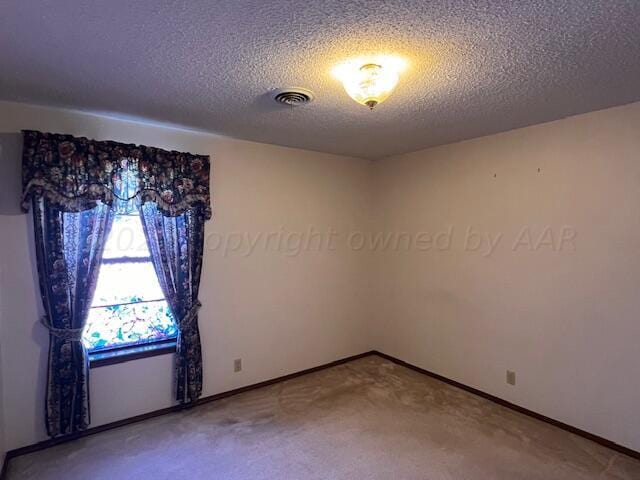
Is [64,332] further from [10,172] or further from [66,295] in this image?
[10,172]

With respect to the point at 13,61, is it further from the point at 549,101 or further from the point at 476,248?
the point at 476,248

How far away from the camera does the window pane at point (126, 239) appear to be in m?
2.85

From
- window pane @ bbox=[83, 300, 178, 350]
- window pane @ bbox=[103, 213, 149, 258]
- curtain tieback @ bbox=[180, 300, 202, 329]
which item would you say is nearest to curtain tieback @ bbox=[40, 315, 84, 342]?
window pane @ bbox=[83, 300, 178, 350]

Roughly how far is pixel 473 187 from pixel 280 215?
191 centimetres

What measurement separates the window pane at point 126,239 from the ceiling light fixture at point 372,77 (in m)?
2.03

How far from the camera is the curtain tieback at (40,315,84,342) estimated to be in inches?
99.9

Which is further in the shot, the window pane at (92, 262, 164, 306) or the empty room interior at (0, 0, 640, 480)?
the window pane at (92, 262, 164, 306)

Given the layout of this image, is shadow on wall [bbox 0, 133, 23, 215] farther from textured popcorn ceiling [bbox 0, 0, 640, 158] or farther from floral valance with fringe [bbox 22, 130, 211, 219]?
textured popcorn ceiling [bbox 0, 0, 640, 158]

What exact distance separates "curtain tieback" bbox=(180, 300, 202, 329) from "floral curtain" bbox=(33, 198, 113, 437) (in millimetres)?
706

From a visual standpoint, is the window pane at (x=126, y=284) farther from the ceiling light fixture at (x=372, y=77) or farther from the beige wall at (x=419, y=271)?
the ceiling light fixture at (x=372, y=77)

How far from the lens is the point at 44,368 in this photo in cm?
256

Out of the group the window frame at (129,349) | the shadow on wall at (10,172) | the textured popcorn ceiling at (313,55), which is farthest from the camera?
the window frame at (129,349)

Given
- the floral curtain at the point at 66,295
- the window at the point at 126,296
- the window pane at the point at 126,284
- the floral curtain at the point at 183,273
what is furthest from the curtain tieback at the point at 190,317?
the floral curtain at the point at 66,295

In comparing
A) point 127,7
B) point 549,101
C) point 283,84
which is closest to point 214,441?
point 283,84
